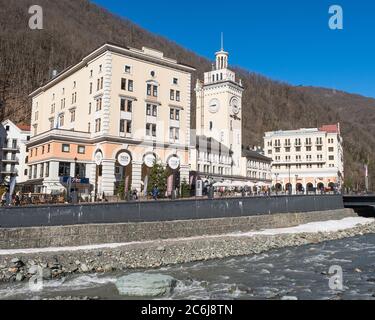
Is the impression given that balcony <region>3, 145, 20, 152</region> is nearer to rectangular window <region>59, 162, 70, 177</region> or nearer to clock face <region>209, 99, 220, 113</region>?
rectangular window <region>59, 162, 70, 177</region>

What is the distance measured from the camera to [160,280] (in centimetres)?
1844

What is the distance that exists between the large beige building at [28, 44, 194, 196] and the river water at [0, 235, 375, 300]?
82.8 ft

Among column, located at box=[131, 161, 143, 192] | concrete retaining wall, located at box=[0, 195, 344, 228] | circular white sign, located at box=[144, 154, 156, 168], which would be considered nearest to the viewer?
concrete retaining wall, located at box=[0, 195, 344, 228]

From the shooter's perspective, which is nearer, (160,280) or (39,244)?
(160,280)

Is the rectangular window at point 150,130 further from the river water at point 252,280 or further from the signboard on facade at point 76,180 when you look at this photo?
the river water at point 252,280

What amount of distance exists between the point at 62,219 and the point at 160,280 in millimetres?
14946

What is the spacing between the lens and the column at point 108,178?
50.1 m

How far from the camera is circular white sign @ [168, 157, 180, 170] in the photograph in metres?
56.4

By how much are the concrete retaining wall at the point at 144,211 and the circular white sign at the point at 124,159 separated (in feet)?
52.0

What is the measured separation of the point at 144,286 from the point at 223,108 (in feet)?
277

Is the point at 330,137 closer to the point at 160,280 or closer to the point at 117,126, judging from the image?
the point at 117,126

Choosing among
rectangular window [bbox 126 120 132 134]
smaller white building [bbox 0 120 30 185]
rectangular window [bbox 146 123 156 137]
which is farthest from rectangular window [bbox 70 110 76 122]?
smaller white building [bbox 0 120 30 185]
